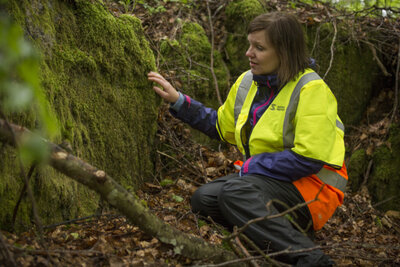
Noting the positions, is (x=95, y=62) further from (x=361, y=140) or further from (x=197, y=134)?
(x=361, y=140)

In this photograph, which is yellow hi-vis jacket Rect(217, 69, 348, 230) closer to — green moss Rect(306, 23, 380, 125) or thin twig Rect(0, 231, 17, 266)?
thin twig Rect(0, 231, 17, 266)

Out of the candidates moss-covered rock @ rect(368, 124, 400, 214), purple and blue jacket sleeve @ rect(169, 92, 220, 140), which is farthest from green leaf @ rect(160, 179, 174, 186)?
moss-covered rock @ rect(368, 124, 400, 214)

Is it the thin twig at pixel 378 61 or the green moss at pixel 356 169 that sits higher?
the thin twig at pixel 378 61

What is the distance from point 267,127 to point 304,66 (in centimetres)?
69

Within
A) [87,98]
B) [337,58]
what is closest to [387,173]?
[337,58]

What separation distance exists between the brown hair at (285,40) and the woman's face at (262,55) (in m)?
0.04

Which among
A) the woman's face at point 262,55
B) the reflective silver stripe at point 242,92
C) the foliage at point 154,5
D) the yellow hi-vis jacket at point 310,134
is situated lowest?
the yellow hi-vis jacket at point 310,134

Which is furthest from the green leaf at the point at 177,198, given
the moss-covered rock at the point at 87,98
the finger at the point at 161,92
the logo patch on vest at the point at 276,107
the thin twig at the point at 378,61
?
the thin twig at the point at 378,61

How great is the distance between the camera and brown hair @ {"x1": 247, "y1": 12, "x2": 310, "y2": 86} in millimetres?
3244

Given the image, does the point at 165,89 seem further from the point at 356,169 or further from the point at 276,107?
the point at 356,169

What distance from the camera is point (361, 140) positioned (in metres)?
5.89

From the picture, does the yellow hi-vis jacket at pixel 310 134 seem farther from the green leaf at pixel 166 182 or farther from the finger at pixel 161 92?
the green leaf at pixel 166 182

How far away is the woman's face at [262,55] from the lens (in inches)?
129

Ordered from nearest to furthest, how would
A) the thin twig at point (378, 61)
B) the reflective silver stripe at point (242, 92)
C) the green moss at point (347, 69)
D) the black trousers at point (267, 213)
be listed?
the black trousers at point (267, 213), the reflective silver stripe at point (242, 92), the green moss at point (347, 69), the thin twig at point (378, 61)
